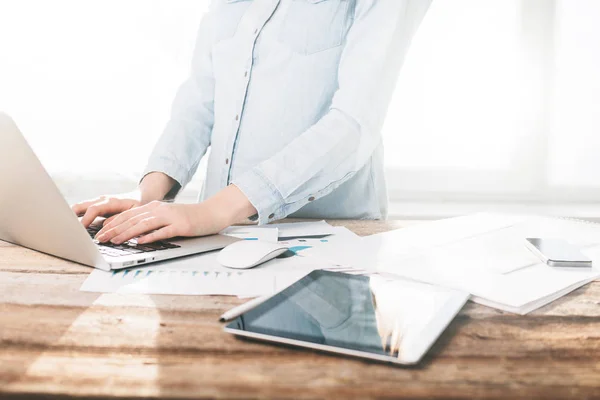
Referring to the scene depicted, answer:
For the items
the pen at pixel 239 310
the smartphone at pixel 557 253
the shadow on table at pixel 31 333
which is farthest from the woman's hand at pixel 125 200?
the smartphone at pixel 557 253

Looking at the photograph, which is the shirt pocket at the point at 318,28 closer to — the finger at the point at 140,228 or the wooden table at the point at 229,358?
the finger at the point at 140,228

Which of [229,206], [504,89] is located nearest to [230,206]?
[229,206]

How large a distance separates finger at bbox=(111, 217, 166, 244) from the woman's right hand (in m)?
0.15

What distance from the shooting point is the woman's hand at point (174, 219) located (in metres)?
0.84

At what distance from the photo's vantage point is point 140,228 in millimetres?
839

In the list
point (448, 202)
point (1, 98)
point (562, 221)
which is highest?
point (1, 98)

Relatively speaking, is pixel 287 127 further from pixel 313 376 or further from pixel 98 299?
pixel 313 376

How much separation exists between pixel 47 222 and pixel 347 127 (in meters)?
0.57

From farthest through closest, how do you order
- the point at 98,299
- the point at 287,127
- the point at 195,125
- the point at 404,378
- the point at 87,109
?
the point at 87,109 < the point at 195,125 < the point at 287,127 < the point at 98,299 < the point at 404,378

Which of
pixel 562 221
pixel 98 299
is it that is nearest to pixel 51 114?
pixel 98 299

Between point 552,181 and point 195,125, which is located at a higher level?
point 195,125

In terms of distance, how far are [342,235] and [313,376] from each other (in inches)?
21.6

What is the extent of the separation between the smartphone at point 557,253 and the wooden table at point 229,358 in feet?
0.47

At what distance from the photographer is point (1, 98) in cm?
195
